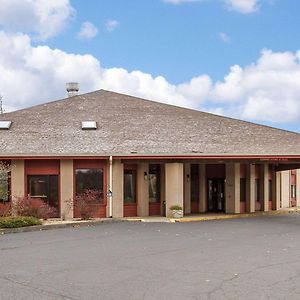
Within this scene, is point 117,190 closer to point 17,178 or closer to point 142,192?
point 142,192

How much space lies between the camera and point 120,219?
25.7 m

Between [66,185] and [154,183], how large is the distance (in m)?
4.96

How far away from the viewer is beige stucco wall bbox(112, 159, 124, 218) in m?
27.5

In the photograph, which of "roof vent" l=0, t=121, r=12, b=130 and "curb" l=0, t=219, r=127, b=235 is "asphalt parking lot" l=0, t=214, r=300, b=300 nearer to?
"curb" l=0, t=219, r=127, b=235

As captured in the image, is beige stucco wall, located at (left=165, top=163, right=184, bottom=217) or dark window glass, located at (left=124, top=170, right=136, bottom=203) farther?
dark window glass, located at (left=124, top=170, right=136, bottom=203)

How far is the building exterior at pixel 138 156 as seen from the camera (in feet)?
88.7

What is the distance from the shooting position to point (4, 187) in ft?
86.1

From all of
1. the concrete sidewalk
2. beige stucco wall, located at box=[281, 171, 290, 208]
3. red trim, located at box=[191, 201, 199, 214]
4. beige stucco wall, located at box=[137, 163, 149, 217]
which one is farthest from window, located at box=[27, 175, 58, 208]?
beige stucco wall, located at box=[281, 171, 290, 208]

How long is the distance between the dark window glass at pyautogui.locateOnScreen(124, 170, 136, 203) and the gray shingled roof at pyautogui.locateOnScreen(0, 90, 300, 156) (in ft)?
5.39

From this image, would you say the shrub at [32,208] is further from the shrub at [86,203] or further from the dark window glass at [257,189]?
the dark window glass at [257,189]

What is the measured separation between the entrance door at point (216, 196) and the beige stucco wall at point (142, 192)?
560 centimetres

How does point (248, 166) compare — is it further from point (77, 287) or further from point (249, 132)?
point (77, 287)

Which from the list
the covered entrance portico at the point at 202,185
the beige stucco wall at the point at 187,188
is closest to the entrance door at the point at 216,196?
the covered entrance portico at the point at 202,185

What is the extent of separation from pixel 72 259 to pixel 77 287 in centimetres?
357
